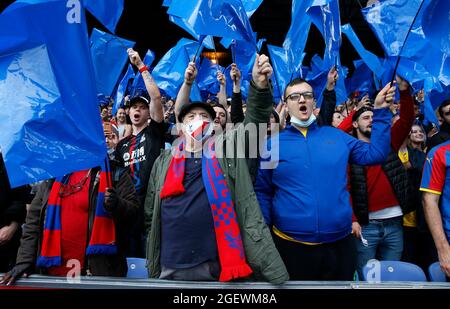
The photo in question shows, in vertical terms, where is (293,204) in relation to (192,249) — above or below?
above

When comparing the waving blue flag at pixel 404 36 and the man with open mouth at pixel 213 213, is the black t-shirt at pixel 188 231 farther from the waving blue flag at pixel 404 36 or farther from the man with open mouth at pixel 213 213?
the waving blue flag at pixel 404 36

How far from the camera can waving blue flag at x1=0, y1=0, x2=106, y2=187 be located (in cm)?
279

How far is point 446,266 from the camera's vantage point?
3488 mm

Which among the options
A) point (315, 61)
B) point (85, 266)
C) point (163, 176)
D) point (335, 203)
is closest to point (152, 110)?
point (163, 176)

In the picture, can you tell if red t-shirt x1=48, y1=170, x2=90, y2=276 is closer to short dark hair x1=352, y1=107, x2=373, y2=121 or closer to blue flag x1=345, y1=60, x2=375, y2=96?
short dark hair x1=352, y1=107, x2=373, y2=121

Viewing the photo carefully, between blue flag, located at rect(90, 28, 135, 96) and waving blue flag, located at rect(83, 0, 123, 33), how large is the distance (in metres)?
0.91

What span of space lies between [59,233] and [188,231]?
41.0 inches

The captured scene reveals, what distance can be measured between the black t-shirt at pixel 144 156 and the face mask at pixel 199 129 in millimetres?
976

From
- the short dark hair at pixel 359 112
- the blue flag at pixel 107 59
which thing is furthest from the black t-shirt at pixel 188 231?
the blue flag at pixel 107 59

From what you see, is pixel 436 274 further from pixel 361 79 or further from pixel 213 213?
pixel 361 79

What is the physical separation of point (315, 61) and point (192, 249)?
5.71m

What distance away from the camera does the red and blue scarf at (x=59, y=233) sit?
133 inches

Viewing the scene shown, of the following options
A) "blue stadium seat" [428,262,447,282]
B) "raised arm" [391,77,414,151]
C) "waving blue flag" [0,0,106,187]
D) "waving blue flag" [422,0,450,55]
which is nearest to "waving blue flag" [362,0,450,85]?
"waving blue flag" [422,0,450,55]
